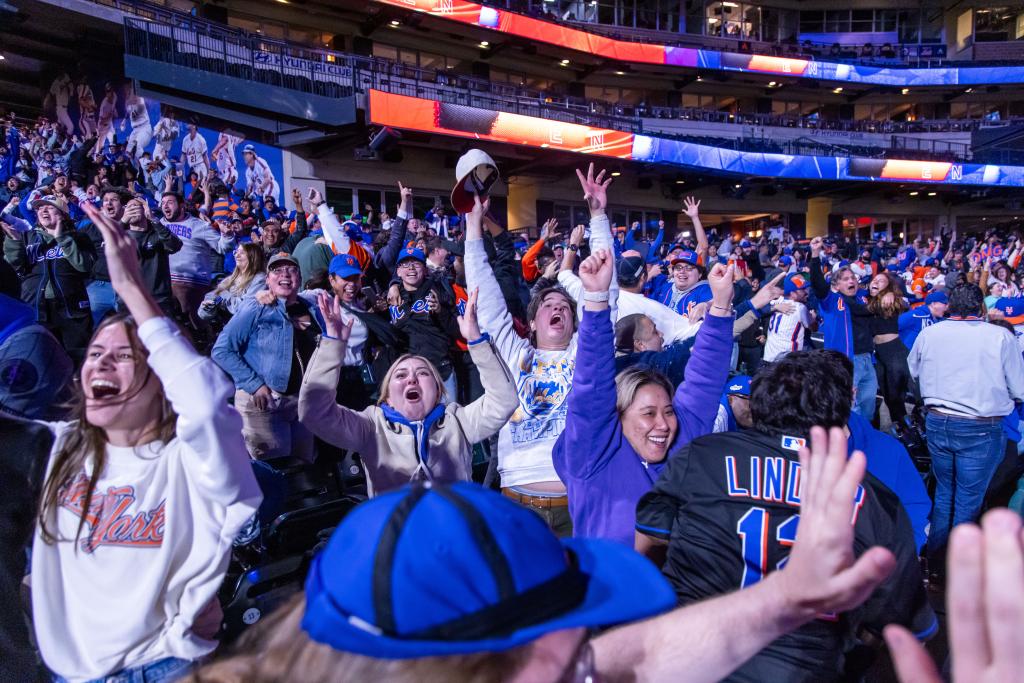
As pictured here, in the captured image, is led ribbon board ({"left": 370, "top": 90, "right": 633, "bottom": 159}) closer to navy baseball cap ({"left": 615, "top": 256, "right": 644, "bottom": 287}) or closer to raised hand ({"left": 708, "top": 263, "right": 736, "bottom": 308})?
navy baseball cap ({"left": 615, "top": 256, "right": 644, "bottom": 287})

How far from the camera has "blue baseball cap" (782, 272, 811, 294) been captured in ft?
21.5

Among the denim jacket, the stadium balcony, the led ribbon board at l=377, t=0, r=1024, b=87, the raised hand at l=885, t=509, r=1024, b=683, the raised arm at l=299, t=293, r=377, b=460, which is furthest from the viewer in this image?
the led ribbon board at l=377, t=0, r=1024, b=87

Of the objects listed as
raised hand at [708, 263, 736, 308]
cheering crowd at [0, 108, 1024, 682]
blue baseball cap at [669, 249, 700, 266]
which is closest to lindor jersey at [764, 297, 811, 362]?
blue baseball cap at [669, 249, 700, 266]

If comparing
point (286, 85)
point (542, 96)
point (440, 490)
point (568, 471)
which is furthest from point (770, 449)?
point (542, 96)

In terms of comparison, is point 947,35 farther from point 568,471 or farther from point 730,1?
point 568,471

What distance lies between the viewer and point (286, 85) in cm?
1617

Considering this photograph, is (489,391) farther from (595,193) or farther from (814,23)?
(814,23)

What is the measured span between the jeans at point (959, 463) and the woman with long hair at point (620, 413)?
2.59 metres

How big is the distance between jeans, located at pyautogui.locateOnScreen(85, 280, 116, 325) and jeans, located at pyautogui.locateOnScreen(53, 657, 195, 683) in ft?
13.3

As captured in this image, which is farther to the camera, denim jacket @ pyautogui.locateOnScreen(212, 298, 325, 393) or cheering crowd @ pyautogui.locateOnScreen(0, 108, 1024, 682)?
denim jacket @ pyautogui.locateOnScreen(212, 298, 325, 393)

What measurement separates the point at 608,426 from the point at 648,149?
2110 cm

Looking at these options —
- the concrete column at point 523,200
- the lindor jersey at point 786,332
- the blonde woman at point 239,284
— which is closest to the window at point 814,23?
the concrete column at point 523,200

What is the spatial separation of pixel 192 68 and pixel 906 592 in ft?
57.5

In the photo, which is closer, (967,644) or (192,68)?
(967,644)
